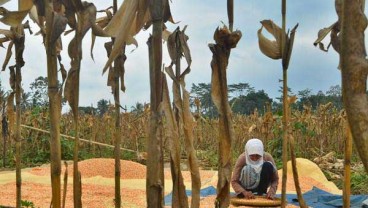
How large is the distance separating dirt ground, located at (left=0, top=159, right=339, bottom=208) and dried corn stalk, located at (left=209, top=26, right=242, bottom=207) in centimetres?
332

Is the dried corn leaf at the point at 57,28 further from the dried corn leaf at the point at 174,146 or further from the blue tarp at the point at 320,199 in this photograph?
the blue tarp at the point at 320,199

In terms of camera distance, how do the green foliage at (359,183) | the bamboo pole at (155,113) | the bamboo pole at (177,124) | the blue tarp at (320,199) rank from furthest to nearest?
the green foliage at (359,183), the blue tarp at (320,199), the bamboo pole at (177,124), the bamboo pole at (155,113)

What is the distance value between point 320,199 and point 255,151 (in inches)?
36.7

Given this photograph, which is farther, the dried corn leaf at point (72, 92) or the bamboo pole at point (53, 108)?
the dried corn leaf at point (72, 92)

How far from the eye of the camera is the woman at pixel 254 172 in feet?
17.2

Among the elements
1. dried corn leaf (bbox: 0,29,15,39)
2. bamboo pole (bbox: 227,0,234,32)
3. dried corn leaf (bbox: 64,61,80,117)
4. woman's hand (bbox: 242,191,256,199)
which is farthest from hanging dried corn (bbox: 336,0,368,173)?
woman's hand (bbox: 242,191,256,199)

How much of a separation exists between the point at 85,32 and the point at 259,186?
3.90 metres

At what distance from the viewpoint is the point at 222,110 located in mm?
1649

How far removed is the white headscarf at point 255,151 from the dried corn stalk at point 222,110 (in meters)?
3.64

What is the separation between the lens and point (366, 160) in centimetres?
48

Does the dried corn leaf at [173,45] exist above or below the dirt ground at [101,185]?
above

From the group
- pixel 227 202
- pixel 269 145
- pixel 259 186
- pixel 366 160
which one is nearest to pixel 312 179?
pixel 259 186

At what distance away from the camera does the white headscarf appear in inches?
207

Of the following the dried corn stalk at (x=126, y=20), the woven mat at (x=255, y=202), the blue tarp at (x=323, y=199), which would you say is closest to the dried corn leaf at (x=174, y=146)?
the dried corn stalk at (x=126, y=20)
